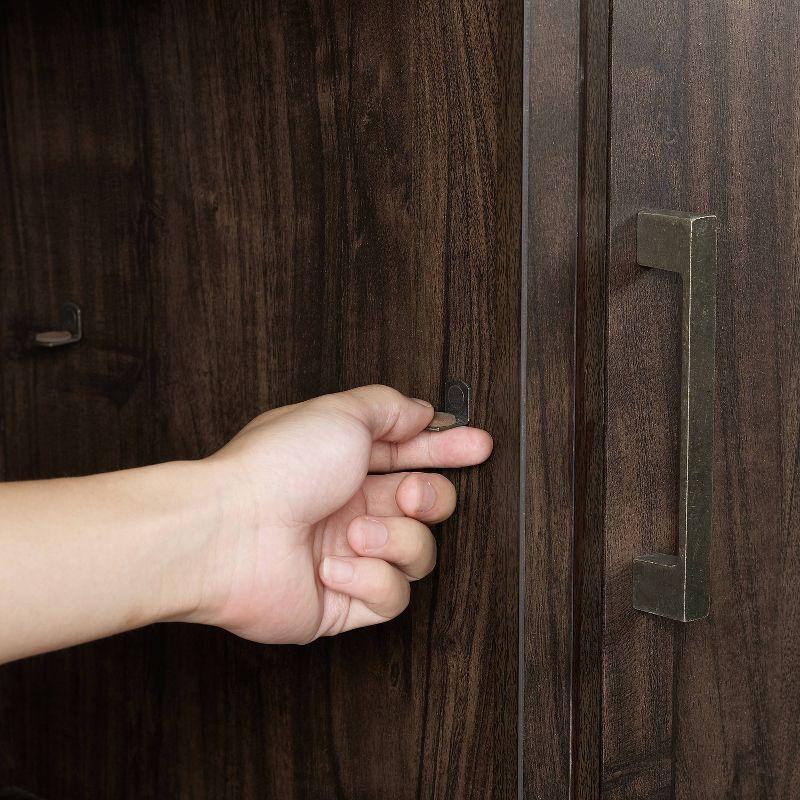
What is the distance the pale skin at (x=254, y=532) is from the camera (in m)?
0.44

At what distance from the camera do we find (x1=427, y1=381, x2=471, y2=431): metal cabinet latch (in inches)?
20.4

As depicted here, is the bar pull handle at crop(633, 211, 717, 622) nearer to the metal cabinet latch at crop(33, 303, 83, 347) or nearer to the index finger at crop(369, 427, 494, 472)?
the index finger at crop(369, 427, 494, 472)

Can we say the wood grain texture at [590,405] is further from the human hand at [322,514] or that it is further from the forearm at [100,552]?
the forearm at [100,552]

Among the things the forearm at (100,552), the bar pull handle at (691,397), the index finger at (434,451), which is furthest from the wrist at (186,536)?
the bar pull handle at (691,397)

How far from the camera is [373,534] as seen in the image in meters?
0.53

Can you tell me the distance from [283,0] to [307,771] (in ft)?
1.46

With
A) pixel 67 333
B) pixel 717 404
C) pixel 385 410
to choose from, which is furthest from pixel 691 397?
pixel 67 333

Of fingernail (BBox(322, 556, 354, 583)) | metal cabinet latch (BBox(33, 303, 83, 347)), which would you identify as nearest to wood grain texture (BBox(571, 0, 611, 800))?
fingernail (BBox(322, 556, 354, 583))

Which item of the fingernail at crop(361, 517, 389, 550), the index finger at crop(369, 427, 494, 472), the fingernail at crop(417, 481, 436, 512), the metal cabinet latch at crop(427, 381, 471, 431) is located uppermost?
the metal cabinet latch at crop(427, 381, 471, 431)

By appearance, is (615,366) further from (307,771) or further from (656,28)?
(307,771)

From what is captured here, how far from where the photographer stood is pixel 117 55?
701mm

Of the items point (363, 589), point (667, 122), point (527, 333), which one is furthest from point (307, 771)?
point (667, 122)

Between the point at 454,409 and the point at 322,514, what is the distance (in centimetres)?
8

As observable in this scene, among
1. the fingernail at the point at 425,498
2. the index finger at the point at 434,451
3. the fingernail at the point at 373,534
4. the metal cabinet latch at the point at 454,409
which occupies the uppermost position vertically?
the metal cabinet latch at the point at 454,409
